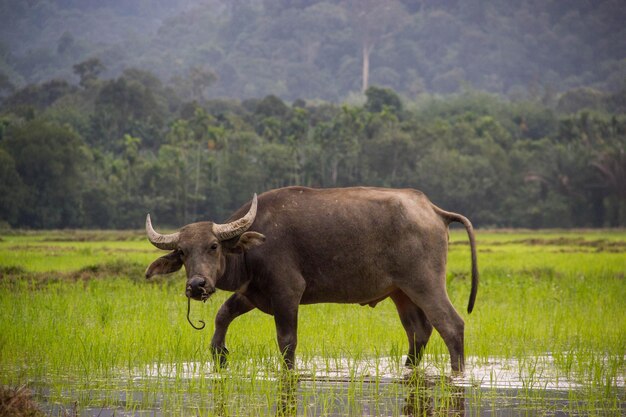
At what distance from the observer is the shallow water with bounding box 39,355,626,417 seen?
5.61m

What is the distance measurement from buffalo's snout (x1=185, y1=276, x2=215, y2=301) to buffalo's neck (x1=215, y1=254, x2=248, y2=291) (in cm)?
30

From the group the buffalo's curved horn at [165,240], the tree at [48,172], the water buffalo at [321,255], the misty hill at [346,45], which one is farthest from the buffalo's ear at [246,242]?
the misty hill at [346,45]

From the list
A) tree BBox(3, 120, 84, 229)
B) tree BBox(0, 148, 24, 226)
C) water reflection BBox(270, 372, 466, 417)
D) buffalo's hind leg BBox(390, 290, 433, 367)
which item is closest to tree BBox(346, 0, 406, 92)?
tree BBox(3, 120, 84, 229)

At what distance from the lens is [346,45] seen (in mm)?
117375

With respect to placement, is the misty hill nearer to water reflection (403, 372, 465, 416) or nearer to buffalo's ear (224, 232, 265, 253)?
buffalo's ear (224, 232, 265, 253)

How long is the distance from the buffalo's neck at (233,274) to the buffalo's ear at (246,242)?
0.23 feet

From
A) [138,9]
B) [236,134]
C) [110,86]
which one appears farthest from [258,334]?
[138,9]

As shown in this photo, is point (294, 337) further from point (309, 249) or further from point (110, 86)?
point (110, 86)

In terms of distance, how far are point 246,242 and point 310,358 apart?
4.13 feet

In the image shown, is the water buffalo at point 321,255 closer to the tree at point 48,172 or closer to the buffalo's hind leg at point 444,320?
the buffalo's hind leg at point 444,320

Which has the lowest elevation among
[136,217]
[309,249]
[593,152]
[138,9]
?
[309,249]

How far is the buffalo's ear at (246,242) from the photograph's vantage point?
664 cm

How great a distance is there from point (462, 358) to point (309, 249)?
52.3 inches

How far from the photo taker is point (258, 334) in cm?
848
